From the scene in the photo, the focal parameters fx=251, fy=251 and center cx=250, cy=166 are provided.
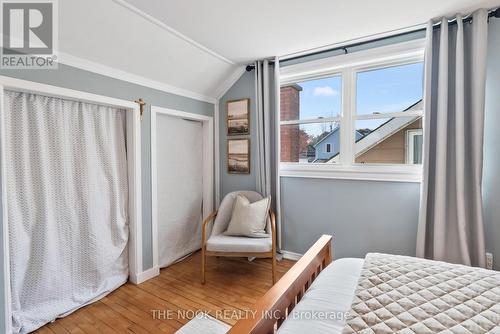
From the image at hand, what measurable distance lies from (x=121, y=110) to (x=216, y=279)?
1.97m

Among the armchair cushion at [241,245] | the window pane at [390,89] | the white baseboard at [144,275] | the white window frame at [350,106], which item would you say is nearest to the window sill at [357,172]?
the white window frame at [350,106]

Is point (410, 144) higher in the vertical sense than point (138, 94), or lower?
lower

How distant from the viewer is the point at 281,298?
1053 mm

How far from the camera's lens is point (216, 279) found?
2.61 meters

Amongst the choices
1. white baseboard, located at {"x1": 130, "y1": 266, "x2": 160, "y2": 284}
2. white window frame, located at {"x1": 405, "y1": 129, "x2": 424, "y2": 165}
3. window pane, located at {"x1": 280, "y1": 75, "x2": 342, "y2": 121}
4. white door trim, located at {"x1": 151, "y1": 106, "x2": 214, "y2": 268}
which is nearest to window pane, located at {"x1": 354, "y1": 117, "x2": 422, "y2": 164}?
white window frame, located at {"x1": 405, "y1": 129, "x2": 424, "y2": 165}

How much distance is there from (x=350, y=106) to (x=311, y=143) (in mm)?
584

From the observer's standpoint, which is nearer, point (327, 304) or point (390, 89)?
point (327, 304)

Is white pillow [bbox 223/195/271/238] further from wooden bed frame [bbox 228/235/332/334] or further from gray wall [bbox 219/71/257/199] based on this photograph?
wooden bed frame [bbox 228/235/332/334]

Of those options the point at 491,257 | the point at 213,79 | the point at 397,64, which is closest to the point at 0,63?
the point at 213,79

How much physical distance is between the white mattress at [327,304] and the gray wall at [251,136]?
6.44 feet

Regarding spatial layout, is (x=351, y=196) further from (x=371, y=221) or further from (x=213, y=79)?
(x=213, y=79)

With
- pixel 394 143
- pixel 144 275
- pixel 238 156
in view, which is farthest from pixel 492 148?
pixel 144 275

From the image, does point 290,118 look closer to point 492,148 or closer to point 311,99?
point 311,99

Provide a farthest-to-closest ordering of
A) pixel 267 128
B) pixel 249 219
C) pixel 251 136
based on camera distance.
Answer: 1. pixel 251 136
2. pixel 267 128
3. pixel 249 219
